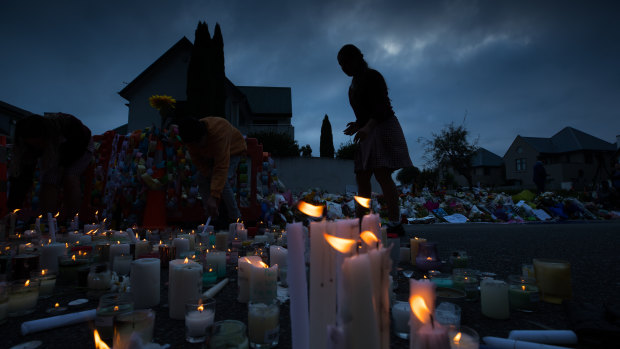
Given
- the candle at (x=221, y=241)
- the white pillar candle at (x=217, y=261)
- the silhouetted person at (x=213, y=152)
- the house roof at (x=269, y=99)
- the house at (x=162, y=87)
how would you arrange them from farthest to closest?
1. the house roof at (x=269, y=99)
2. the house at (x=162, y=87)
3. the silhouetted person at (x=213, y=152)
4. the candle at (x=221, y=241)
5. the white pillar candle at (x=217, y=261)

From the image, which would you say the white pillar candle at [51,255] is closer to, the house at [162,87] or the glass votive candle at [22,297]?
the glass votive candle at [22,297]

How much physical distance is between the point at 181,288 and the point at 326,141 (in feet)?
97.1

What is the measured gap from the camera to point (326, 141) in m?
30.8

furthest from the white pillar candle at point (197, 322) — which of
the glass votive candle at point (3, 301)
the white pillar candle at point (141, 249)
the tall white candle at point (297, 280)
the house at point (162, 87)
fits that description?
the house at point (162, 87)

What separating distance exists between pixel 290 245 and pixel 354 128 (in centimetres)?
A: 384

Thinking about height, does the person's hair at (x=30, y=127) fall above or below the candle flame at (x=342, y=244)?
above

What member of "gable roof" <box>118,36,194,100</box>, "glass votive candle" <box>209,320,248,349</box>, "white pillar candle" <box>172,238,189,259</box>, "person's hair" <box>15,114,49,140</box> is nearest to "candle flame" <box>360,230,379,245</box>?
"glass votive candle" <box>209,320,248,349</box>

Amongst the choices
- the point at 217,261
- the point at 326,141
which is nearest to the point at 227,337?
the point at 217,261

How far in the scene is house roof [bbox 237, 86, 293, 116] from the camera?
94.5 ft

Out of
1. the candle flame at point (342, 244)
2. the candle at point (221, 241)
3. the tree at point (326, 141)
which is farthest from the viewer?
the tree at point (326, 141)

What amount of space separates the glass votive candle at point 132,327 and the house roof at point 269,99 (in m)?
28.3

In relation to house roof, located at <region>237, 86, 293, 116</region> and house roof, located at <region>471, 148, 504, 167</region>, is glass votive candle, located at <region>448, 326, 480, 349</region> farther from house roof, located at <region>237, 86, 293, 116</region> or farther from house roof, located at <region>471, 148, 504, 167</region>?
house roof, located at <region>471, 148, 504, 167</region>

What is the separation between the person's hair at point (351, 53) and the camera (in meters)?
4.08

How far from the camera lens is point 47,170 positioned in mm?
4516
